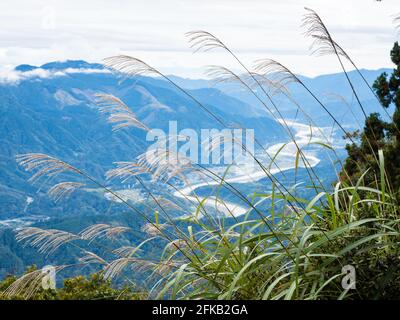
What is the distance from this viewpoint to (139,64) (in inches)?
121

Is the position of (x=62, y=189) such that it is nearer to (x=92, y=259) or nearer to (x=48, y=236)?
(x=48, y=236)

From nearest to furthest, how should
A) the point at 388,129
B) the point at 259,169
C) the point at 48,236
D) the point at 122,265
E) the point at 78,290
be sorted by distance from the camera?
the point at 122,265 < the point at 48,236 < the point at 259,169 < the point at 78,290 < the point at 388,129

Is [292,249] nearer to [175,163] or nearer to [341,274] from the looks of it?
[341,274]

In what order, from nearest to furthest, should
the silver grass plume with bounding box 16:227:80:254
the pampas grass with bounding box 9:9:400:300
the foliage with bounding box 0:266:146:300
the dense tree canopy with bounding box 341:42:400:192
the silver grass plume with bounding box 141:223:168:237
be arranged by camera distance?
the pampas grass with bounding box 9:9:400:300 → the silver grass plume with bounding box 16:227:80:254 → the silver grass plume with bounding box 141:223:168:237 → the foliage with bounding box 0:266:146:300 → the dense tree canopy with bounding box 341:42:400:192

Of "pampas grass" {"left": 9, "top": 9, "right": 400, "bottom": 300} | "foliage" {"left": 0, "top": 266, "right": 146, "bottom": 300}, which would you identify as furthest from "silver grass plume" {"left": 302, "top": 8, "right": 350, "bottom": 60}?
"foliage" {"left": 0, "top": 266, "right": 146, "bottom": 300}

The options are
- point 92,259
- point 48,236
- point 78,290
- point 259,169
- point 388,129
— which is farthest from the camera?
point 388,129

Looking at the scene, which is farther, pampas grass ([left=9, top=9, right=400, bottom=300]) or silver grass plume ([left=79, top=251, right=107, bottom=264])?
silver grass plume ([left=79, top=251, right=107, bottom=264])

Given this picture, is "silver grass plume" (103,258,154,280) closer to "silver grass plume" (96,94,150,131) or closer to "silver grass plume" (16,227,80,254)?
"silver grass plume" (16,227,80,254)

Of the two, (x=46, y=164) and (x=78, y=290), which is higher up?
(x=46, y=164)

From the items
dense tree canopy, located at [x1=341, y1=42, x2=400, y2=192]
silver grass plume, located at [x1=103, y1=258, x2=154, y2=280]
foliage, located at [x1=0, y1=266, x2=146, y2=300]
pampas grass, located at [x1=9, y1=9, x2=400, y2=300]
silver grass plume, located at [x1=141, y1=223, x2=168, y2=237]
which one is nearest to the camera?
pampas grass, located at [x1=9, y1=9, x2=400, y2=300]

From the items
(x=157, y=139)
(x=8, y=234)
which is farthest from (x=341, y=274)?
(x=8, y=234)

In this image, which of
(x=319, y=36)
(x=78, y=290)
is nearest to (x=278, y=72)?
(x=319, y=36)

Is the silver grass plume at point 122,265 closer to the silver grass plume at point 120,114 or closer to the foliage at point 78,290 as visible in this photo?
the silver grass plume at point 120,114

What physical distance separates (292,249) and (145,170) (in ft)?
2.77
